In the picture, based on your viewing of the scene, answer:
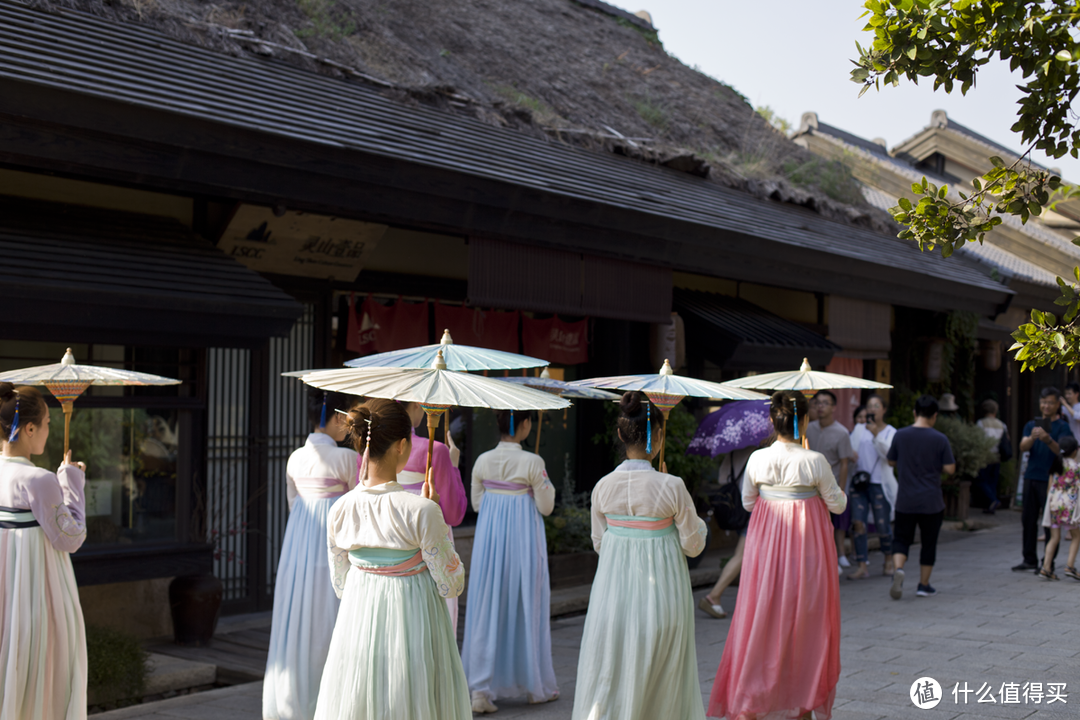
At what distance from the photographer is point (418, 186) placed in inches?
296

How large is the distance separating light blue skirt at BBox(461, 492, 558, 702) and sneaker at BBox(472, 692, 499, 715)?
1.2 inches

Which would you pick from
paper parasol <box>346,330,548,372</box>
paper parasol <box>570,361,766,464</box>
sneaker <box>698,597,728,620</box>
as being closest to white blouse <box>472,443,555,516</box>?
paper parasol <box>570,361,766,464</box>

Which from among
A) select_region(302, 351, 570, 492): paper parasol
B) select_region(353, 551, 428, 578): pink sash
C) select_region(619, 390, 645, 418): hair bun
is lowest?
select_region(353, 551, 428, 578): pink sash

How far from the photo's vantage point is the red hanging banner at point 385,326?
8875 millimetres

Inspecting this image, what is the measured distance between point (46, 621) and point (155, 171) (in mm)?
2940

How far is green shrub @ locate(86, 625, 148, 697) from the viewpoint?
5797mm

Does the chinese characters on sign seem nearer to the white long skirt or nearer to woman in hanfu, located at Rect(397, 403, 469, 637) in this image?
woman in hanfu, located at Rect(397, 403, 469, 637)

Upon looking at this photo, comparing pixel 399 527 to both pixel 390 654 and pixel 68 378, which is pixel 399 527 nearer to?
pixel 390 654

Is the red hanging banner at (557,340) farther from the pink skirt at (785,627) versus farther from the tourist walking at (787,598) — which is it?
the pink skirt at (785,627)

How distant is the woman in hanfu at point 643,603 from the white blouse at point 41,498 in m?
2.50

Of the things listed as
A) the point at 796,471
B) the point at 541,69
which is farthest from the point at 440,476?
the point at 541,69

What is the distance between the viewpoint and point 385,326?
9070 millimetres

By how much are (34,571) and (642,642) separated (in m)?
2.88

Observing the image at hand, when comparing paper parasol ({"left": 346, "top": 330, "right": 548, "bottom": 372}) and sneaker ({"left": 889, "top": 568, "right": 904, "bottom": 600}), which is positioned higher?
paper parasol ({"left": 346, "top": 330, "right": 548, "bottom": 372})
